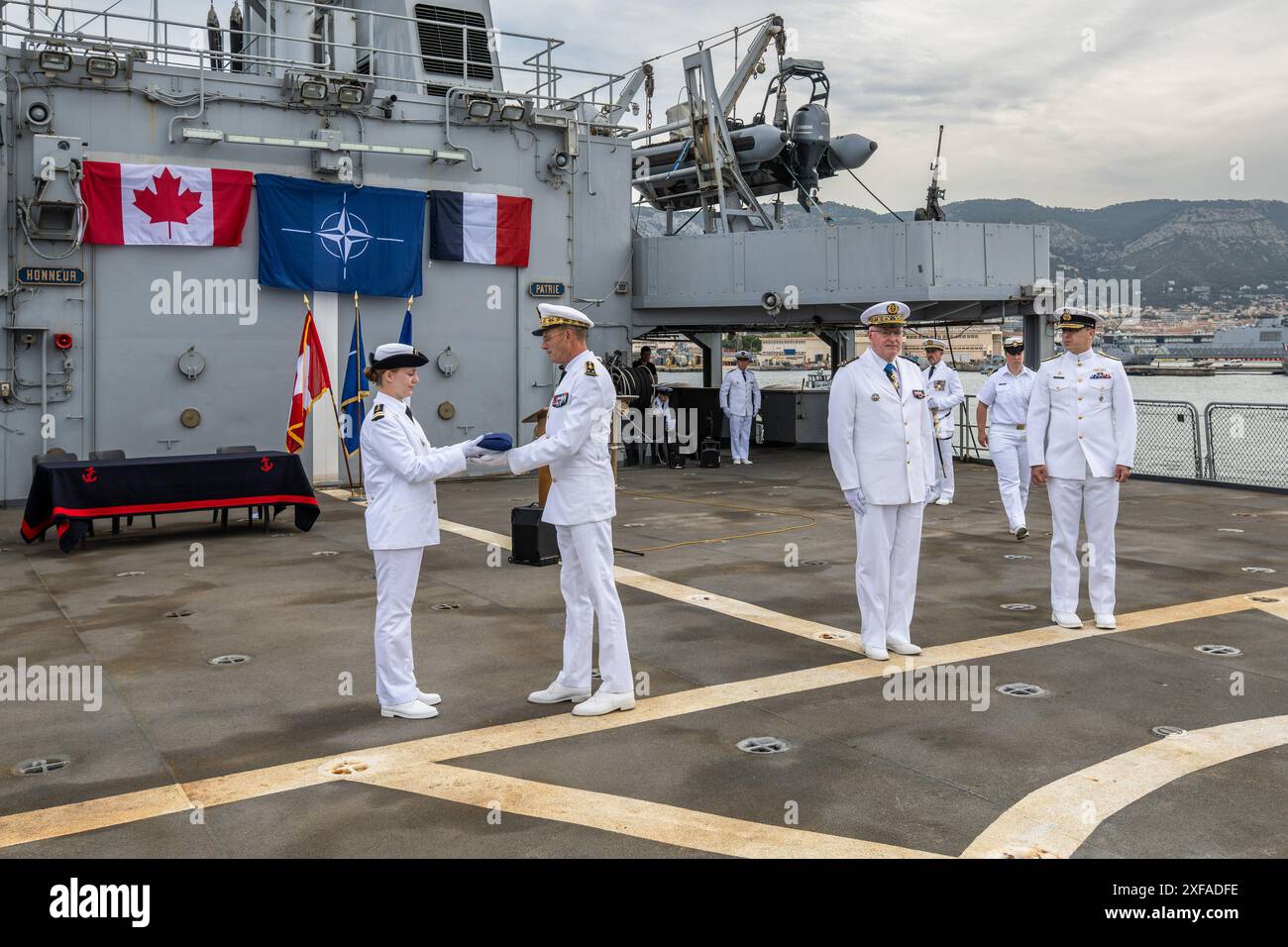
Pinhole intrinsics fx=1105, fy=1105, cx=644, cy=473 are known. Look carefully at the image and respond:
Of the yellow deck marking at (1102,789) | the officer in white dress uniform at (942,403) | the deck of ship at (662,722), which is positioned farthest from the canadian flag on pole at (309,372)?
the yellow deck marking at (1102,789)

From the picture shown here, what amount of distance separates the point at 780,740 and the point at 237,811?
2499 mm

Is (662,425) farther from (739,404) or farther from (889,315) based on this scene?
(889,315)

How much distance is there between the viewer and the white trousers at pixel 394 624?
5.82 meters

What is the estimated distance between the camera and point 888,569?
23.4 feet

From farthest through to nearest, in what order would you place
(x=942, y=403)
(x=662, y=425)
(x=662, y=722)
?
(x=662, y=425), (x=942, y=403), (x=662, y=722)

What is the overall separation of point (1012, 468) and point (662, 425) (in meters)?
9.19

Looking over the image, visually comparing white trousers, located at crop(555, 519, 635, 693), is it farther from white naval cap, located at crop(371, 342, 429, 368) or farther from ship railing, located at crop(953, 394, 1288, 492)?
ship railing, located at crop(953, 394, 1288, 492)

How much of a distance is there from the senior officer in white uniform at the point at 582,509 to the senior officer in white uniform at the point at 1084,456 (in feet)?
11.9

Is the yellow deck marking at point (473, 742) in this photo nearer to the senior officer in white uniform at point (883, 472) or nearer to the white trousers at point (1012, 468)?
the senior officer in white uniform at point (883, 472)

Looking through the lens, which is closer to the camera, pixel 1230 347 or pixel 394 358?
pixel 394 358

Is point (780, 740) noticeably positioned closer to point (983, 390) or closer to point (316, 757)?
point (316, 757)

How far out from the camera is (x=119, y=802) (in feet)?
15.3

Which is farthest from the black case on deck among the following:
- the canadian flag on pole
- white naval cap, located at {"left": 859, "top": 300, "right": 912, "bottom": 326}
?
the canadian flag on pole

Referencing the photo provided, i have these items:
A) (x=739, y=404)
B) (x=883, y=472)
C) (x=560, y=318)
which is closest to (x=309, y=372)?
(x=739, y=404)
